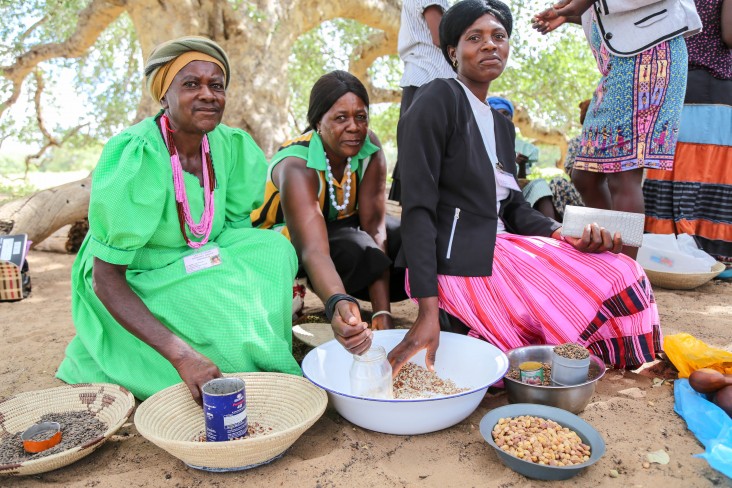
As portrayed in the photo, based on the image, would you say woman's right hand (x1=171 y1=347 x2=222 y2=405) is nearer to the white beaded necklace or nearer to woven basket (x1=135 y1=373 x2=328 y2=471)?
woven basket (x1=135 y1=373 x2=328 y2=471)

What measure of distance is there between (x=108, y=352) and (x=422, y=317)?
1.20 meters

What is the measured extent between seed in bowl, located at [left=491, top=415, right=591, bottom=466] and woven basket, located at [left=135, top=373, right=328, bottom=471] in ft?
1.79

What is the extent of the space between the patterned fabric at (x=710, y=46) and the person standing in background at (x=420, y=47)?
1492mm

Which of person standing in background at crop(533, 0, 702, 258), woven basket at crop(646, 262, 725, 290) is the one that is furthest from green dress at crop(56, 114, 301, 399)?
woven basket at crop(646, 262, 725, 290)

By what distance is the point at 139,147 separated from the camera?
1940 millimetres

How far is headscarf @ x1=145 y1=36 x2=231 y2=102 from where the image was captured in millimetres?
2016

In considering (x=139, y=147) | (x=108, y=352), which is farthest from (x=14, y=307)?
(x=139, y=147)

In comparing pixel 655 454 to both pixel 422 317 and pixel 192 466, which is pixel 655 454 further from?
pixel 192 466

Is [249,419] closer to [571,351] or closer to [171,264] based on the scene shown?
[171,264]

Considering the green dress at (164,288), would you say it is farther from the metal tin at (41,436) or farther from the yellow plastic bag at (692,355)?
the yellow plastic bag at (692,355)

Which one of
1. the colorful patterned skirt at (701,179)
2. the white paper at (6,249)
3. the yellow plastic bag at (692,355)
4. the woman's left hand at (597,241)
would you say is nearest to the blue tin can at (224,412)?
the woman's left hand at (597,241)

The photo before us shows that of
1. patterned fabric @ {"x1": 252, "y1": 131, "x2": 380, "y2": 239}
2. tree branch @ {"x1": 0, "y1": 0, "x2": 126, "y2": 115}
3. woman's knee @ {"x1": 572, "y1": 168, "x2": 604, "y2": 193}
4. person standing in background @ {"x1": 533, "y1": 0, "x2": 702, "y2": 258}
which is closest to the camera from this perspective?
patterned fabric @ {"x1": 252, "y1": 131, "x2": 380, "y2": 239}

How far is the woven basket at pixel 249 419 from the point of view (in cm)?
150

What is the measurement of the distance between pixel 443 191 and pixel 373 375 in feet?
2.67
